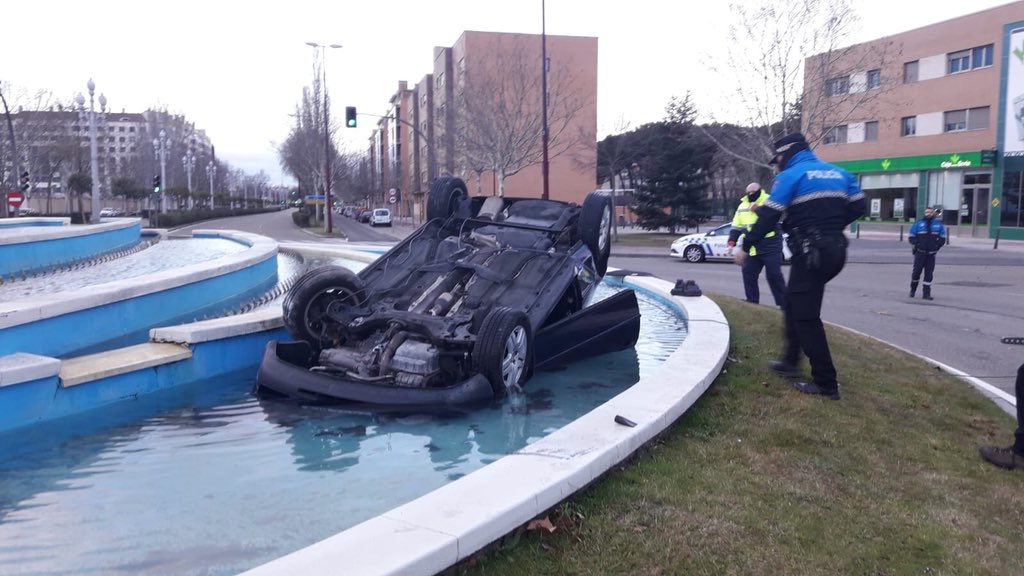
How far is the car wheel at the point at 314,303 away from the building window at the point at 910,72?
146ft

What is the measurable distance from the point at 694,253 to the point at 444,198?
18.3m

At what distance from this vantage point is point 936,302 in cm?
1409

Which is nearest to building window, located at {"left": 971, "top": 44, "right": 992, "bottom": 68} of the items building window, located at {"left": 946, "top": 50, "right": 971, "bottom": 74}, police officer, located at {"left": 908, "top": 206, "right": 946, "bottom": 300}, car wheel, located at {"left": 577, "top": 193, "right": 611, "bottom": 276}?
building window, located at {"left": 946, "top": 50, "right": 971, "bottom": 74}

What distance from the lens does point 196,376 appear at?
6371 millimetres

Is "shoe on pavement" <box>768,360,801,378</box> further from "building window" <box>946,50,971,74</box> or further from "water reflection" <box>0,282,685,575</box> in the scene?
"building window" <box>946,50,971,74</box>

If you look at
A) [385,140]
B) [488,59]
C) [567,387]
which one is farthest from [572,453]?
[385,140]

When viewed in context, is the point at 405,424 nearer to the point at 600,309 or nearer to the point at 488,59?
the point at 600,309

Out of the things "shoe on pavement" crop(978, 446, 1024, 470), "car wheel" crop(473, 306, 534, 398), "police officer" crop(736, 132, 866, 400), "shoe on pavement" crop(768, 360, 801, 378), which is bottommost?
"shoe on pavement" crop(978, 446, 1024, 470)

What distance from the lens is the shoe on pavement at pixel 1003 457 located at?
4.46 m

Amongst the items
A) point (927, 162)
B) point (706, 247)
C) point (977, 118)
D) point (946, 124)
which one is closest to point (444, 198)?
point (706, 247)

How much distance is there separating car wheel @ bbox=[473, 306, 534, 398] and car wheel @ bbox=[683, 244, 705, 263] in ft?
66.4

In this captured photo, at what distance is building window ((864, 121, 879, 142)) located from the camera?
45031 millimetres

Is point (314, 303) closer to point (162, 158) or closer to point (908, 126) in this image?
point (908, 126)

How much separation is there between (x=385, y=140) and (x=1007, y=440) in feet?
320
